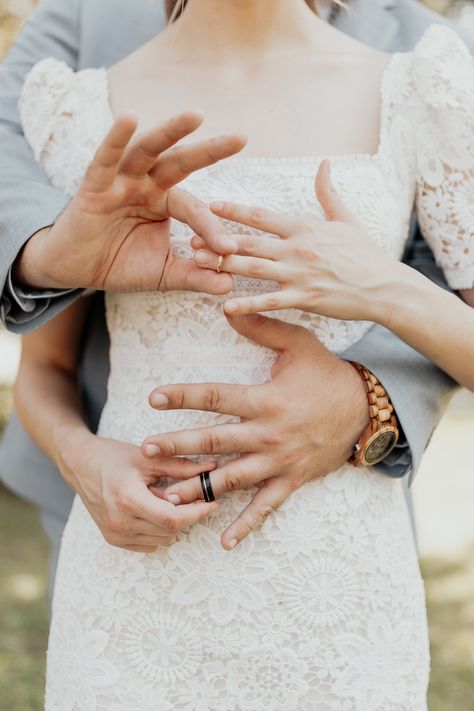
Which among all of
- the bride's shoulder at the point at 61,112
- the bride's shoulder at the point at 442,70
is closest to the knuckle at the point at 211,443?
the bride's shoulder at the point at 61,112

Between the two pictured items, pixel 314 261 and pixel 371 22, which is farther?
pixel 371 22

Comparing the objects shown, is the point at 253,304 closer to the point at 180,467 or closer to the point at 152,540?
the point at 180,467

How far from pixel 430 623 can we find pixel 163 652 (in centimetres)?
345

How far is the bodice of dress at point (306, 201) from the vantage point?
72.6 inches

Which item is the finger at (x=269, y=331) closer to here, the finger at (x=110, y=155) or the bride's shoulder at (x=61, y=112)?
the finger at (x=110, y=155)

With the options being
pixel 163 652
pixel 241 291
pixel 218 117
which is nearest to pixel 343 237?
pixel 241 291

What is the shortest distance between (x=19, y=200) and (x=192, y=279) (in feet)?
1.40

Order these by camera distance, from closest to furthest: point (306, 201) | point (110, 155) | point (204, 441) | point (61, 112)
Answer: point (110, 155), point (204, 441), point (306, 201), point (61, 112)

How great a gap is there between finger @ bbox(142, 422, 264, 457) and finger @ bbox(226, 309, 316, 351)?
178 millimetres

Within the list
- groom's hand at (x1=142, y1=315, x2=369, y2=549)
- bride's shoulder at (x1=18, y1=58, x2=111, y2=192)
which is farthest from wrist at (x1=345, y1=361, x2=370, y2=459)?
bride's shoulder at (x1=18, y1=58, x2=111, y2=192)

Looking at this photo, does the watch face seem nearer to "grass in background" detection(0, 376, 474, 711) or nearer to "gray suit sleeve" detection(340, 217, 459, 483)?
"gray suit sleeve" detection(340, 217, 459, 483)

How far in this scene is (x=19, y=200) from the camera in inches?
72.9

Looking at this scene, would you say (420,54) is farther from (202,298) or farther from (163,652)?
(163,652)

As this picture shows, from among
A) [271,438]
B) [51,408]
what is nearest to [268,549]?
[271,438]
